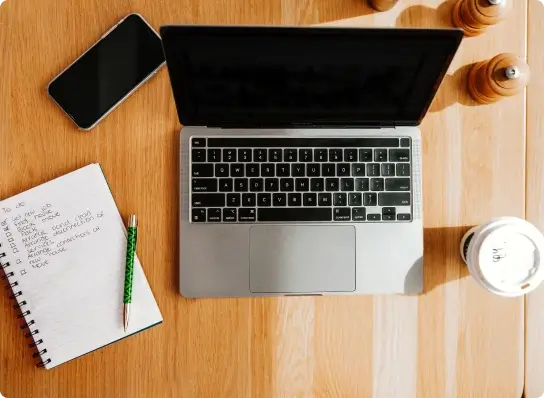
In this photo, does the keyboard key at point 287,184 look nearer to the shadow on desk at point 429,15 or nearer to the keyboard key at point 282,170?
the keyboard key at point 282,170

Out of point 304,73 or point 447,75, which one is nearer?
point 304,73

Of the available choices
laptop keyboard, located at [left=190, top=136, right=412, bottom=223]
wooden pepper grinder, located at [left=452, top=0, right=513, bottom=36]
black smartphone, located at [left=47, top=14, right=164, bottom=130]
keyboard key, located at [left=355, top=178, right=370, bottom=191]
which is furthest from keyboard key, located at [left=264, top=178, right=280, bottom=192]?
wooden pepper grinder, located at [left=452, top=0, right=513, bottom=36]

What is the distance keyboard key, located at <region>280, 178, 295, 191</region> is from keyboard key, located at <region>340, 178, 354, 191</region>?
0.07 metres

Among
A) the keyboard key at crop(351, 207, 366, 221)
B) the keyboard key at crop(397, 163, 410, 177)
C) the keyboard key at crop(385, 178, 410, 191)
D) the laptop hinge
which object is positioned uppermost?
the laptop hinge

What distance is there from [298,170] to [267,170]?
0.04 meters

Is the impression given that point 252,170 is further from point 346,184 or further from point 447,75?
point 447,75

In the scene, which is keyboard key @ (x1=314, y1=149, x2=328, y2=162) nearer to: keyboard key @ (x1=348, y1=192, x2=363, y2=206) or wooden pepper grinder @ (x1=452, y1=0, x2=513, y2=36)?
keyboard key @ (x1=348, y1=192, x2=363, y2=206)

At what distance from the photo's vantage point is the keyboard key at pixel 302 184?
649mm

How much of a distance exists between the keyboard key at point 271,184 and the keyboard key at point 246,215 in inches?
1.4

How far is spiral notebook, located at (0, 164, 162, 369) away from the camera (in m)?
0.65

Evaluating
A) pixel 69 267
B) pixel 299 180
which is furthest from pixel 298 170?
pixel 69 267

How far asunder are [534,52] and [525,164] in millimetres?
160

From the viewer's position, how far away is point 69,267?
65 cm

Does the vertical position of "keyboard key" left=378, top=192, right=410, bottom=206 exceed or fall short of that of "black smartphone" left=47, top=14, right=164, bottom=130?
it falls short
